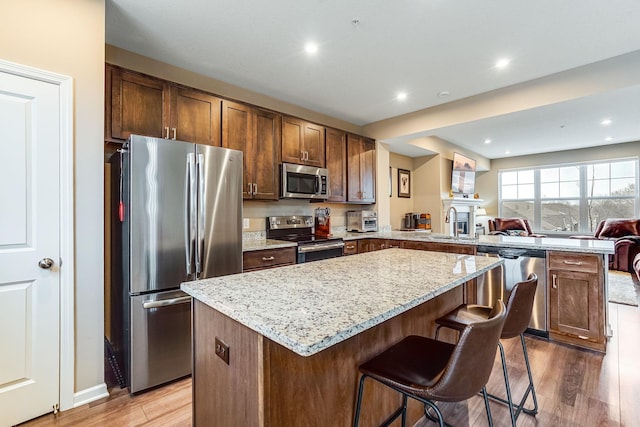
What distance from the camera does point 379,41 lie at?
2.57 metres

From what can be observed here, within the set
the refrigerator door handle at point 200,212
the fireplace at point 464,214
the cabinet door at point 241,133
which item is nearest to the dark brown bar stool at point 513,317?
the refrigerator door handle at point 200,212

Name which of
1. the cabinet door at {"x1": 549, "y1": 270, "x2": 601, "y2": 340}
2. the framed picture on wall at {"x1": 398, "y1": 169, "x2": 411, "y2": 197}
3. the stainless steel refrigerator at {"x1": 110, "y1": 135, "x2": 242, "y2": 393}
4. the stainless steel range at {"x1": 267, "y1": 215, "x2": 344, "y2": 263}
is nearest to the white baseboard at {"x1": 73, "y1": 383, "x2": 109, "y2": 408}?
the stainless steel refrigerator at {"x1": 110, "y1": 135, "x2": 242, "y2": 393}

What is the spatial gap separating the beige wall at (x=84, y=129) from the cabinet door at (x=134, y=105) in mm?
413

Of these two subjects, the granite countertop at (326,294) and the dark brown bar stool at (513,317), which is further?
the dark brown bar stool at (513,317)

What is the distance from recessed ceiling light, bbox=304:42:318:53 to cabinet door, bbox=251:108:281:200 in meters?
0.92

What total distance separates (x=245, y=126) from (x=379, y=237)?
7.34 feet

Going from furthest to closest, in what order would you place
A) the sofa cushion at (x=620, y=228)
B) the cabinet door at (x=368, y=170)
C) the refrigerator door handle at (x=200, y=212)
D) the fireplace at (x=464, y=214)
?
the fireplace at (x=464, y=214), the sofa cushion at (x=620, y=228), the cabinet door at (x=368, y=170), the refrigerator door handle at (x=200, y=212)

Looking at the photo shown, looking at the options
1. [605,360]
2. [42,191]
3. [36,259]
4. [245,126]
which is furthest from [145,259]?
[605,360]

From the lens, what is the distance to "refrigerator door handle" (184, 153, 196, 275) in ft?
7.39

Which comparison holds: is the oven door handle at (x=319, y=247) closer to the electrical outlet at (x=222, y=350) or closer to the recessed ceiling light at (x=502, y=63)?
the electrical outlet at (x=222, y=350)

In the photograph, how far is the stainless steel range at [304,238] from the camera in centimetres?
333

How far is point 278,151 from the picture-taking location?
357 cm

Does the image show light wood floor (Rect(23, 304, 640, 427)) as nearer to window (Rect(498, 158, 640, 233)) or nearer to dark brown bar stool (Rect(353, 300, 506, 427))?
dark brown bar stool (Rect(353, 300, 506, 427))

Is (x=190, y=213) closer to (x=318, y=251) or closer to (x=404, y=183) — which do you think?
(x=318, y=251)
